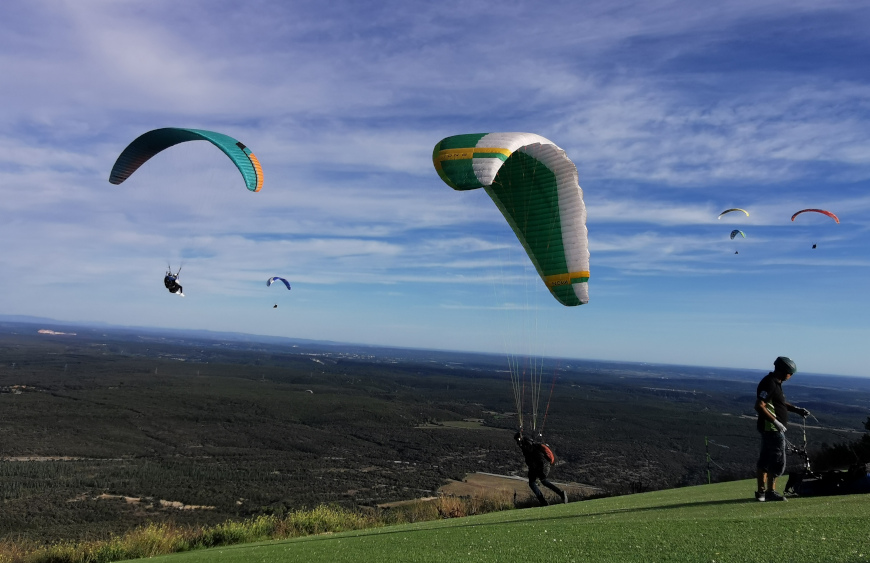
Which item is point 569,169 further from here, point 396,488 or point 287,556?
point 396,488

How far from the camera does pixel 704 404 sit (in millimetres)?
141500

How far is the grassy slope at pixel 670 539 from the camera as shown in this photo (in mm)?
4488

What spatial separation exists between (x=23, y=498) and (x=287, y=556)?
35.2 meters

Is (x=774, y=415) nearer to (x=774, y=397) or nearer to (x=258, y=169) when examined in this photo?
(x=774, y=397)

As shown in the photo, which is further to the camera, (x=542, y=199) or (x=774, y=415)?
(x=542, y=199)

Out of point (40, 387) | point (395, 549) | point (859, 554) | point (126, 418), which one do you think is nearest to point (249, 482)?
point (126, 418)

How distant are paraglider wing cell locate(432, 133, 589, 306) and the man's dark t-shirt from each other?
4316 millimetres

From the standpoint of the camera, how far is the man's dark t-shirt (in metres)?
6.73

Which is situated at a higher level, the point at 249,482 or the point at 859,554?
the point at 859,554

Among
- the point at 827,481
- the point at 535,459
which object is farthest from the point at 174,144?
the point at 827,481

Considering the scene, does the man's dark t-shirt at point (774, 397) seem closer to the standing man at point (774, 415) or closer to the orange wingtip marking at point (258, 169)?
the standing man at point (774, 415)

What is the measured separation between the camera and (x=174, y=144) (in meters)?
16.3

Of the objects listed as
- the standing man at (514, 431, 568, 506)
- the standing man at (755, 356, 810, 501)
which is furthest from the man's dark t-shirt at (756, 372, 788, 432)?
the standing man at (514, 431, 568, 506)

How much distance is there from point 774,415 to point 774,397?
0.72 ft
